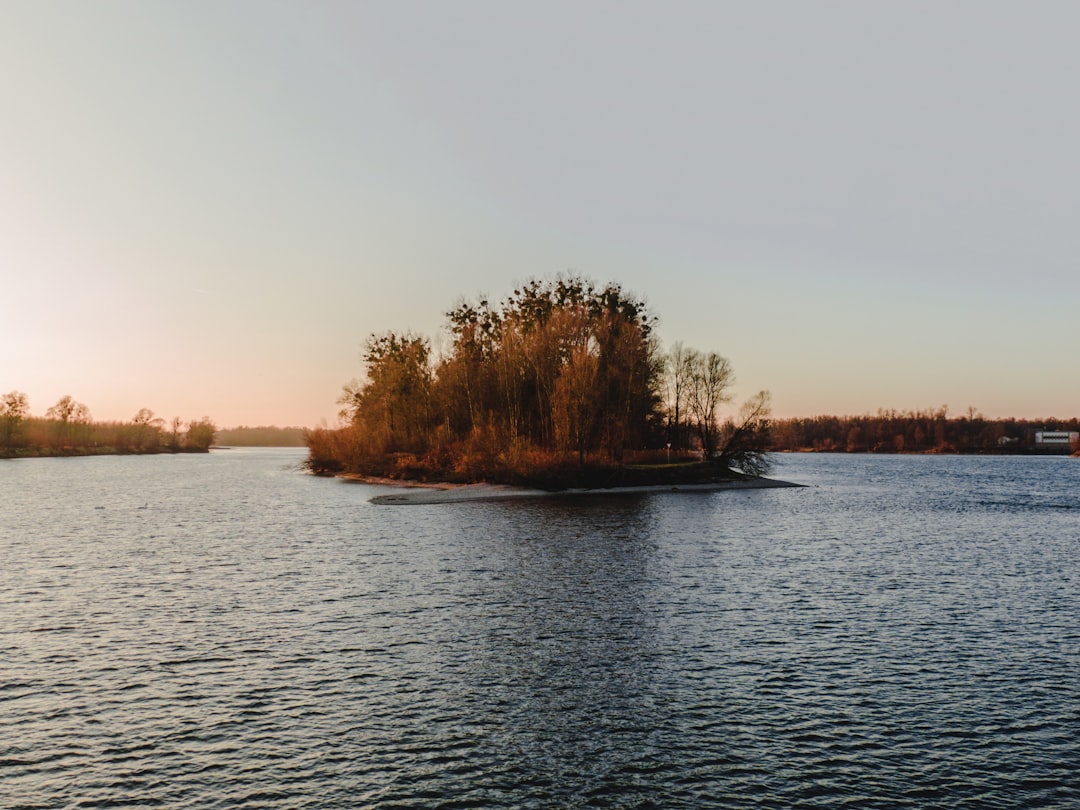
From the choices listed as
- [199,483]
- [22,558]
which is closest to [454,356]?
[199,483]

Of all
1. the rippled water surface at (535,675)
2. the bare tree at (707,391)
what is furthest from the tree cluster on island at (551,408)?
the rippled water surface at (535,675)

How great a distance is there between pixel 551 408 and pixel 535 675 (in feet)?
253

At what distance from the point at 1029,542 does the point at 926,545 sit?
843cm

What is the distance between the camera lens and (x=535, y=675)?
66.4 feet

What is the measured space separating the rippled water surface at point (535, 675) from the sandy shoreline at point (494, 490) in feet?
114

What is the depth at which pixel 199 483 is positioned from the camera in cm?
11362

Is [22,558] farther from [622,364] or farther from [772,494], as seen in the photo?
[772,494]

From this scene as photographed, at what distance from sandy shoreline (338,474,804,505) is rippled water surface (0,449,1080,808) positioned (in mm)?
34824

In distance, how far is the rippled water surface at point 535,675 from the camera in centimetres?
1383

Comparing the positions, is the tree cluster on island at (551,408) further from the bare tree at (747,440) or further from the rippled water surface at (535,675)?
the rippled water surface at (535,675)

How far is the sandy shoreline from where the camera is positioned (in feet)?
266

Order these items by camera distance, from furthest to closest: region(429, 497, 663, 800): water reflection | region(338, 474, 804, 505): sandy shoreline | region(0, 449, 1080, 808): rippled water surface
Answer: region(338, 474, 804, 505): sandy shoreline
region(429, 497, 663, 800): water reflection
region(0, 449, 1080, 808): rippled water surface

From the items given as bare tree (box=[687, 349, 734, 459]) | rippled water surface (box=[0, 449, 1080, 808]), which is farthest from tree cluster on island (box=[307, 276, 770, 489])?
rippled water surface (box=[0, 449, 1080, 808])

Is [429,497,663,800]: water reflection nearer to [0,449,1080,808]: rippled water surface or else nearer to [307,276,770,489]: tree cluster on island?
[0,449,1080,808]: rippled water surface
